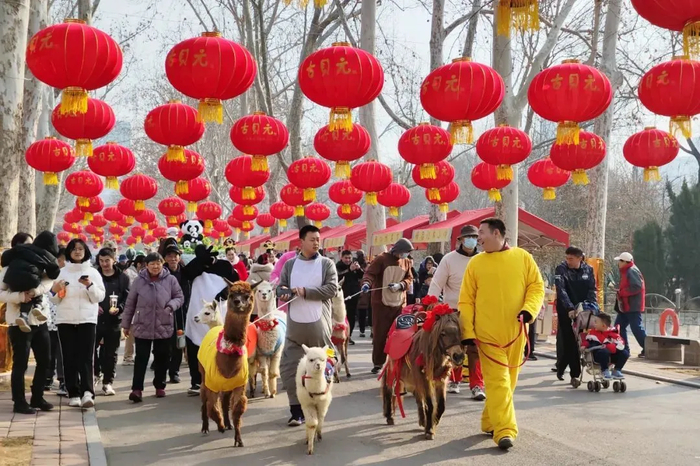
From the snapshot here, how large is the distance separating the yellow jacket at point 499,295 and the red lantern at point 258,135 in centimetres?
816

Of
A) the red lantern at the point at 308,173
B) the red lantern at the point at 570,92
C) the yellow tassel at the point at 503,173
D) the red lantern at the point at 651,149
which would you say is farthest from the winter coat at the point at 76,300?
the red lantern at the point at 308,173

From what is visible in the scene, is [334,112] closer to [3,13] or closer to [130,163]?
[3,13]

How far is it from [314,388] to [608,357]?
533cm

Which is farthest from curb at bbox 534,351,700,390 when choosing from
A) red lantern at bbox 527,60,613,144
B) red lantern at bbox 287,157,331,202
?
red lantern at bbox 287,157,331,202

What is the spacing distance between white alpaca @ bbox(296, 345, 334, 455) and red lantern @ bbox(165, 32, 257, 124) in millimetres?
4560

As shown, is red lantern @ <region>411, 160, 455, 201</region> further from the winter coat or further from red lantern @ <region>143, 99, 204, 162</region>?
the winter coat

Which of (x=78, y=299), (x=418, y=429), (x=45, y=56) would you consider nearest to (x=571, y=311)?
(x=418, y=429)

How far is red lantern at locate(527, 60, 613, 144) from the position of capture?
1086 centimetres

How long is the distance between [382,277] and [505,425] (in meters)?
4.73

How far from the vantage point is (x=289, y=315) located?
8320mm

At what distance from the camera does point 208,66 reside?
10.5m

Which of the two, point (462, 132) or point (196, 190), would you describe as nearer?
point (462, 132)

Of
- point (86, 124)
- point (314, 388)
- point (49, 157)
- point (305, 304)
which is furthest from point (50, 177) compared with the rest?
point (314, 388)

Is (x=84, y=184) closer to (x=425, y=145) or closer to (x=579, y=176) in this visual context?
(x=425, y=145)
